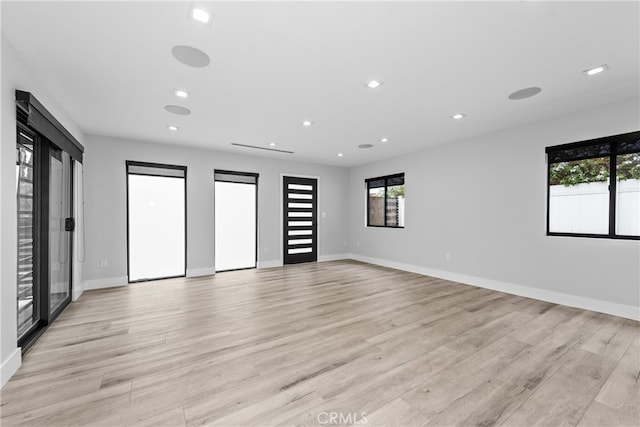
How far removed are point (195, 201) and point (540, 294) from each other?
6124mm

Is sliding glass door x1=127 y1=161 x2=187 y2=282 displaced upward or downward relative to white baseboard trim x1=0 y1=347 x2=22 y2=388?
upward

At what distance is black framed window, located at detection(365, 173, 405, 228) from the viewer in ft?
21.2

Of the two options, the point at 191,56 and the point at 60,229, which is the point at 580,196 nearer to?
the point at 191,56

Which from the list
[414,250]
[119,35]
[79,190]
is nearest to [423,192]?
[414,250]

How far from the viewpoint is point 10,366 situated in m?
2.10

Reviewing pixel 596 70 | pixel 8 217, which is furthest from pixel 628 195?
pixel 8 217

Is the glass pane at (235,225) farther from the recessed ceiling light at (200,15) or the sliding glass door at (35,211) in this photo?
the recessed ceiling light at (200,15)

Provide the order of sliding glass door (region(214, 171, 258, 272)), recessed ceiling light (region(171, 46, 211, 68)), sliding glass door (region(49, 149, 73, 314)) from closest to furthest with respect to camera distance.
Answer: recessed ceiling light (region(171, 46, 211, 68)) < sliding glass door (region(49, 149, 73, 314)) < sliding glass door (region(214, 171, 258, 272))

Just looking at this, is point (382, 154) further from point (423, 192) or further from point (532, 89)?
point (532, 89)

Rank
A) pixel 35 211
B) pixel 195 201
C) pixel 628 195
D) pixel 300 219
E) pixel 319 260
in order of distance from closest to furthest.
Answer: pixel 35 211 < pixel 628 195 < pixel 195 201 < pixel 300 219 < pixel 319 260

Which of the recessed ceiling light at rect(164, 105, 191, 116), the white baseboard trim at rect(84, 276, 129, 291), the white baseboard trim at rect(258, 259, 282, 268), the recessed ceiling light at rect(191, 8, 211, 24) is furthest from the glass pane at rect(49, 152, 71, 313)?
the white baseboard trim at rect(258, 259, 282, 268)

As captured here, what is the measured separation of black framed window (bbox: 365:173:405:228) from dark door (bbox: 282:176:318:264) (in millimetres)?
1480

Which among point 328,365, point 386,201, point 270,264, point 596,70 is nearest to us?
point 328,365

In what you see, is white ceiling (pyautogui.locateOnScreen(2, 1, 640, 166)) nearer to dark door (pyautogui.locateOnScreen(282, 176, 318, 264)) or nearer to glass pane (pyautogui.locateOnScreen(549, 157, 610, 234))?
glass pane (pyautogui.locateOnScreen(549, 157, 610, 234))
